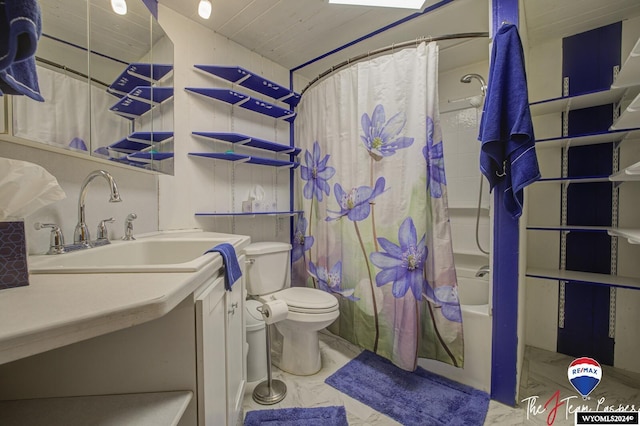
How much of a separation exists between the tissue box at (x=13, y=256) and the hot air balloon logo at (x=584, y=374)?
2.24 m

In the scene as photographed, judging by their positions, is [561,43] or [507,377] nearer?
[507,377]

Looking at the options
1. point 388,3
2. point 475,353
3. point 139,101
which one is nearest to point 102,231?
point 139,101

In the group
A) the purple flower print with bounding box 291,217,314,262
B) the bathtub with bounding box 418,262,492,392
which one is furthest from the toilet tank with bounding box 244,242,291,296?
the bathtub with bounding box 418,262,492,392

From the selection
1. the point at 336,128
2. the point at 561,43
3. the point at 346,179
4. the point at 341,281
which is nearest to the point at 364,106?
the point at 336,128

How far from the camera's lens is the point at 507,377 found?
54.8 inches

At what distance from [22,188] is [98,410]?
1.80ft

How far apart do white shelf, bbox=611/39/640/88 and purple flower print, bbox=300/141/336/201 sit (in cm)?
152

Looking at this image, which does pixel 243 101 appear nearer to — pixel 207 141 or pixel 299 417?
pixel 207 141

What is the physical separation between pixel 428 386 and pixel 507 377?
1.35ft

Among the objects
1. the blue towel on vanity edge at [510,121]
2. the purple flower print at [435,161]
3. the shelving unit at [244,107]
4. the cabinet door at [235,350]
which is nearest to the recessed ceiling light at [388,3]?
the blue towel on vanity edge at [510,121]

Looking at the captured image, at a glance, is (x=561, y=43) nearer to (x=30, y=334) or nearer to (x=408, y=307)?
(x=408, y=307)

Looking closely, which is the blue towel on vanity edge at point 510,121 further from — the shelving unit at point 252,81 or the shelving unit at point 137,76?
the shelving unit at point 137,76

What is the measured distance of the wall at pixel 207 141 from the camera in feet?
5.82

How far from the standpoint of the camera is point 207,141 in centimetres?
195
